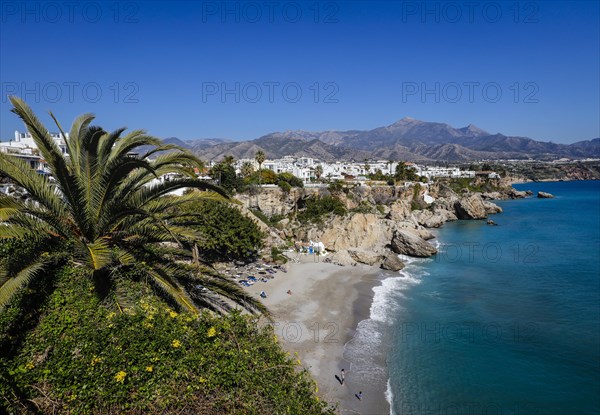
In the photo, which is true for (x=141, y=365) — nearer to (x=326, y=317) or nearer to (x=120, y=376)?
(x=120, y=376)

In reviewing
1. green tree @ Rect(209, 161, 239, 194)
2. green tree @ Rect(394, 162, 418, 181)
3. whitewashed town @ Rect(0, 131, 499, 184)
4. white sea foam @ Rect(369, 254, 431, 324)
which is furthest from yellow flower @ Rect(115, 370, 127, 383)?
green tree @ Rect(394, 162, 418, 181)

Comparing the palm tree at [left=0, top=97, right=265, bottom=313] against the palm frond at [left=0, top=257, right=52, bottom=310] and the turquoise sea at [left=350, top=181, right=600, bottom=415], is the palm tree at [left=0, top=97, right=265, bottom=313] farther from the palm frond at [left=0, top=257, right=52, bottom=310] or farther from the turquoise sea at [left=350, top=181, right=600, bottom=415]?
the turquoise sea at [left=350, top=181, right=600, bottom=415]

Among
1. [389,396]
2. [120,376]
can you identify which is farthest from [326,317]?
[120,376]

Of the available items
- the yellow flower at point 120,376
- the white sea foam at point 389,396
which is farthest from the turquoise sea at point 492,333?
the yellow flower at point 120,376

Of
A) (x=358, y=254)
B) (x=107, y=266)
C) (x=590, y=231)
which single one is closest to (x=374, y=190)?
(x=590, y=231)

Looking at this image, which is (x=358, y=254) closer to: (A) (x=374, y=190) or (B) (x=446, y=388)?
(B) (x=446, y=388)
